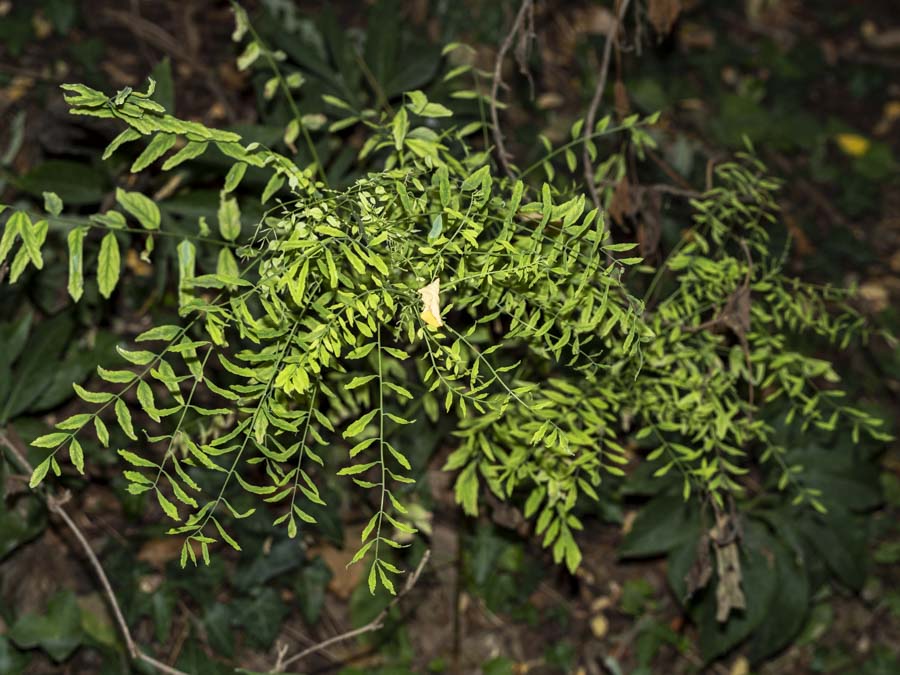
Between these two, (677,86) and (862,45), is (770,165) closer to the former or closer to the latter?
(677,86)

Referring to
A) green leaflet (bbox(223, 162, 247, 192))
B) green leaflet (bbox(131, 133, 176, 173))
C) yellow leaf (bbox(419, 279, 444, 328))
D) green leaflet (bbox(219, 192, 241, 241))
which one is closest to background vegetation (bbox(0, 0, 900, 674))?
green leaflet (bbox(219, 192, 241, 241))

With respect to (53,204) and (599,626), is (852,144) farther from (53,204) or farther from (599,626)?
(53,204)

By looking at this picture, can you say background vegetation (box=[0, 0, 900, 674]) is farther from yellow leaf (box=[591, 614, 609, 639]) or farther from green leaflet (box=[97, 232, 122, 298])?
green leaflet (box=[97, 232, 122, 298])

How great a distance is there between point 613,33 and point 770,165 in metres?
1.89

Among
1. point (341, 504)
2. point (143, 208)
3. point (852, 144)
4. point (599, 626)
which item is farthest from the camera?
point (852, 144)

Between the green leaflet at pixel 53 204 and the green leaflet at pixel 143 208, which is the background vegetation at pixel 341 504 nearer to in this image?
the green leaflet at pixel 143 208

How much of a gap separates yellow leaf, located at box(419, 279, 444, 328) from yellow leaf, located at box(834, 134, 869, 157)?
10.0 ft

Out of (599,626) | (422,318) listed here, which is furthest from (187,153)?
(599,626)

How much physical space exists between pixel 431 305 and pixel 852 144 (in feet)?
10.2

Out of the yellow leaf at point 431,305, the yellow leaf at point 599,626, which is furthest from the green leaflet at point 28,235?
the yellow leaf at point 599,626

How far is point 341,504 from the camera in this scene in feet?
8.54

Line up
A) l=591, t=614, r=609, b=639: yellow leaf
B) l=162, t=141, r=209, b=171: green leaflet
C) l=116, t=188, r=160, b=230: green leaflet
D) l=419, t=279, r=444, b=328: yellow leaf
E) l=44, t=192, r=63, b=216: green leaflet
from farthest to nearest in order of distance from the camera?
l=591, t=614, r=609, b=639: yellow leaf < l=116, t=188, r=160, b=230: green leaflet < l=44, t=192, r=63, b=216: green leaflet < l=162, t=141, r=209, b=171: green leaflet < l=419, t=279, r=444, b=328: yellow leaf

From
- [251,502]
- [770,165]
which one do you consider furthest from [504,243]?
[770,165]

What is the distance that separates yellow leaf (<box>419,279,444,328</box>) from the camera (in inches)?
55.6
